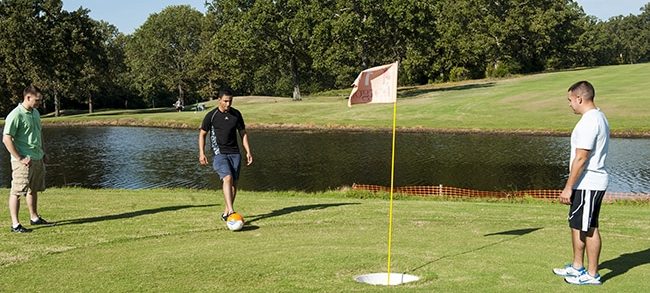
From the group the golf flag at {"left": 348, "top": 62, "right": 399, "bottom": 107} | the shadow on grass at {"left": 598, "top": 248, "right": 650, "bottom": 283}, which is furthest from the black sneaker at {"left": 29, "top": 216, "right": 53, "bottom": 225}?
the shadow on grass at {"left": 598, "top": 248, "right": 650, "bottom": 283}

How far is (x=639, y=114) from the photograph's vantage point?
44938 millimetres

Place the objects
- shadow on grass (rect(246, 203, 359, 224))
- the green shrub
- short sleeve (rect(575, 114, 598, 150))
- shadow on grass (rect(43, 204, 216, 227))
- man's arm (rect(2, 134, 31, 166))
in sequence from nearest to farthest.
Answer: short sleeve (rect(575, 114, 598, 150)) → man's arm (rect(2, 134, 31, 166)) → shadow on grass (rect(43, 204, 216, 227)) → shadow on grass (rect(246, 203, 359, 224)) → the green shrub

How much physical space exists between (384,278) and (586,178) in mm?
2587

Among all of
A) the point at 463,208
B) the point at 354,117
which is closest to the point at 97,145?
the point at 354,117

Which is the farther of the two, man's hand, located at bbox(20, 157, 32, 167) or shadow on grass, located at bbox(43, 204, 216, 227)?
shadow on grass, located at bbox(43, 204, 216, 227)

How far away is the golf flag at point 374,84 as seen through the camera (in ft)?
25.1

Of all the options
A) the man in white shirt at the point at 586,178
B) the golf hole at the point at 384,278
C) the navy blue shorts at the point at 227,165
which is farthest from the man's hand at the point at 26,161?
the man in white shirt at the point at 586,178

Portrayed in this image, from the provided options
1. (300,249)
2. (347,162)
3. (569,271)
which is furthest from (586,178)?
(347,162)

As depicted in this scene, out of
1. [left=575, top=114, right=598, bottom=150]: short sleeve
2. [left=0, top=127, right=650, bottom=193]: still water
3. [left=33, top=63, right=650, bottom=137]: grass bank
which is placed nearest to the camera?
[left=575, top=114, right=598, bottom=150]: short sleeve

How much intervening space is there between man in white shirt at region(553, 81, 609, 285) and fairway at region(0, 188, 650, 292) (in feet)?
1.03

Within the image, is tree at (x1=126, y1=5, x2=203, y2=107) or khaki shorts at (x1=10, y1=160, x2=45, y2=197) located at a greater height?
tree at (x1=126, y1=5, x2=203, y2=107)

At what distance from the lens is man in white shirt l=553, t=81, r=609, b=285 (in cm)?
681

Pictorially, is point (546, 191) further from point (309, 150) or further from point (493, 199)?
point (309, 150)

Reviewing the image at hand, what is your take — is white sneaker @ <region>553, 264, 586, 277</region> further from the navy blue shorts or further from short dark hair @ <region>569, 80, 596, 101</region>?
the navy blue shorts
